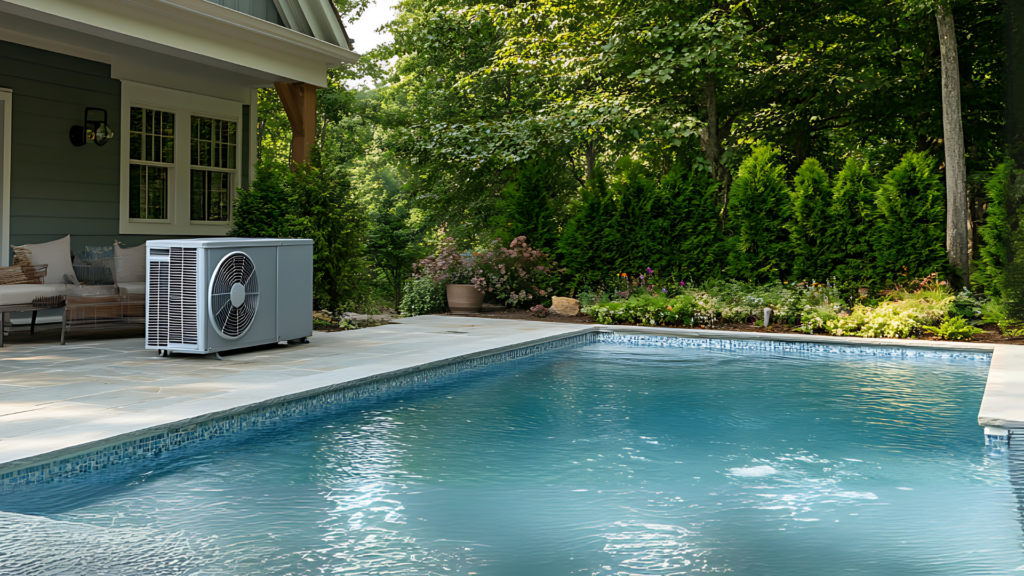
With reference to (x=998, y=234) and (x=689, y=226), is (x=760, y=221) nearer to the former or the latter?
(x=689, y=226)

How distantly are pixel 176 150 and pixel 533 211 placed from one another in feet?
16.6

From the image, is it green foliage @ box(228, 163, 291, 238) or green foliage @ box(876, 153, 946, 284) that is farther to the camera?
green foliage @ box(876, 153, 946, 284)

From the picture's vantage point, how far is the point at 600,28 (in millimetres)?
12969

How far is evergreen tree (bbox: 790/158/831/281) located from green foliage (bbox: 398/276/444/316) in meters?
5.03

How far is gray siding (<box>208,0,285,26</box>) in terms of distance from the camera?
8055 mm

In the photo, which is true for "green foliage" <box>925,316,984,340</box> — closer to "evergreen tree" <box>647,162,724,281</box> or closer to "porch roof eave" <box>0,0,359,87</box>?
"evergreen tree" <box>647,162,724,281</box>

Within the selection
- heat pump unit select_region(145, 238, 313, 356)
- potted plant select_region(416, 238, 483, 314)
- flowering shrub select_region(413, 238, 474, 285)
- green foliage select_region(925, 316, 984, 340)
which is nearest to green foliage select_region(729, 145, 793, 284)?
green foliage select_region(925, 316, 984, 340)

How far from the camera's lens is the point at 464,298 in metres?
11.4

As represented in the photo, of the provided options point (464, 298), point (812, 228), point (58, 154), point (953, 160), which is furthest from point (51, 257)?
point (953, 160)

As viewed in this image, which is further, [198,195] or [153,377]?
[198,195]

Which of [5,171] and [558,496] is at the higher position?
[5,171]

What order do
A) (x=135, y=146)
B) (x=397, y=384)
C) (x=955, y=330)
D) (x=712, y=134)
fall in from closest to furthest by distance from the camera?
(x=397, y=384) → (x=955, y=330) → (x=135, y=146) → (x=712, y=134)

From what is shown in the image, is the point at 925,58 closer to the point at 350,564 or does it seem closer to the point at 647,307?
the point at 647,307

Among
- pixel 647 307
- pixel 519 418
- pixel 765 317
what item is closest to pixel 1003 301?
pixel 765 317
